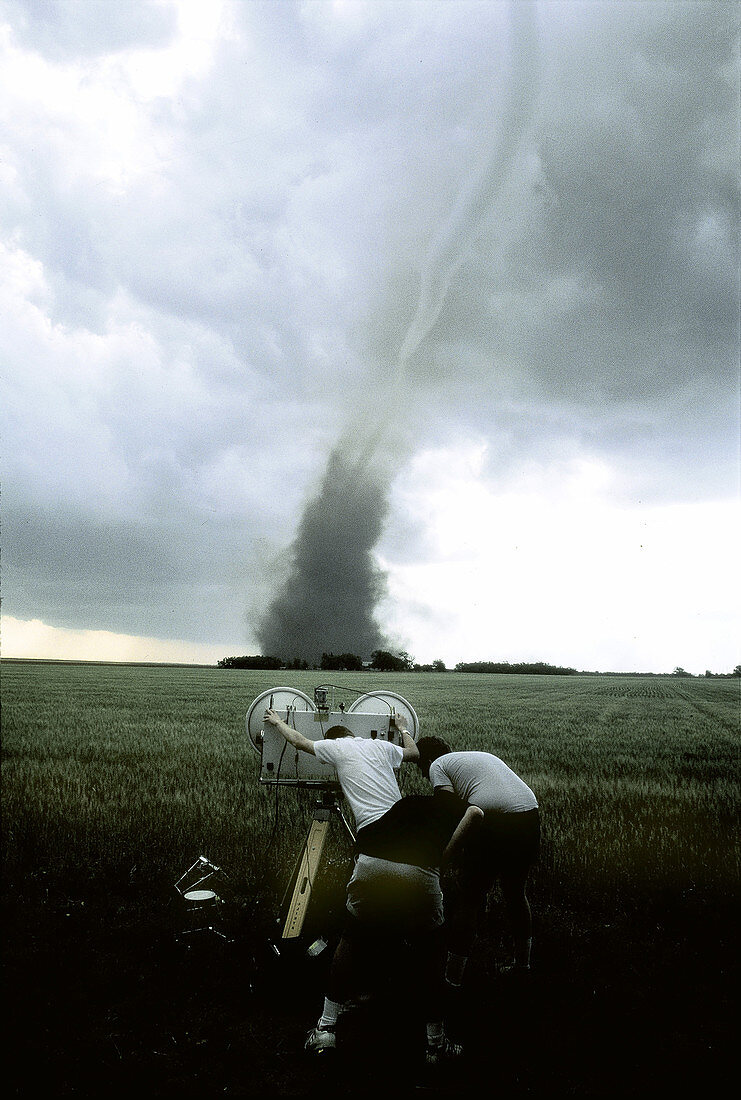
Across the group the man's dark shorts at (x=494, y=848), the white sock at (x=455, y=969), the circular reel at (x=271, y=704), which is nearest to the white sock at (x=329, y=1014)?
the white sock at (x=455, y=969)

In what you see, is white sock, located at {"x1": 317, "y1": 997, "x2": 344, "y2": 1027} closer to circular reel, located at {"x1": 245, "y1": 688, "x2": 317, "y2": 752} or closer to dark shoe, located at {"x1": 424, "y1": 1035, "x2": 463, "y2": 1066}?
dark shoe, located at {"x1": 424, "y1": 1035, "x2": 463, "y2": 1066}

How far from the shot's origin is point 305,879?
209 inches

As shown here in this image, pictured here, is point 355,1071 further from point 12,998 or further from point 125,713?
point 125,713

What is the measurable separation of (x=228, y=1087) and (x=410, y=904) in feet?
4.65

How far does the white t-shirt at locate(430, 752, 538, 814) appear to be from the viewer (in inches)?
193

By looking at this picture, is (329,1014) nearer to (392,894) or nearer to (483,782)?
(392,894)

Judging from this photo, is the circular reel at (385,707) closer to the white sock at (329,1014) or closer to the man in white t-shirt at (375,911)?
the man in white t-shirt at (375,911)

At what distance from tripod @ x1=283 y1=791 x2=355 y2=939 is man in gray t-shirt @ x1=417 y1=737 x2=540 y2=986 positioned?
3.35 feet

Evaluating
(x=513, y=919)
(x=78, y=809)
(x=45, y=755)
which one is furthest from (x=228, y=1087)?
(x=45, y=755)

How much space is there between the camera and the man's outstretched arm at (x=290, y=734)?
16.6ft

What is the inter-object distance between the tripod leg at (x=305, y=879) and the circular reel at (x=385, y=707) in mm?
1059

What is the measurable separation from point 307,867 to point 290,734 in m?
1.13

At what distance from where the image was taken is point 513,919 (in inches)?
203

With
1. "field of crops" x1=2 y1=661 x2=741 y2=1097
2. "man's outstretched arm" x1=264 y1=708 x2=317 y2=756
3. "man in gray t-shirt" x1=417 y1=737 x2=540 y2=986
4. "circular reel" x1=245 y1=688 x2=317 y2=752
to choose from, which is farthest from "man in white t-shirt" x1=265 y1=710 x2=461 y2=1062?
"circular reel" x1=245 y1=688 x2=317 y2=752
